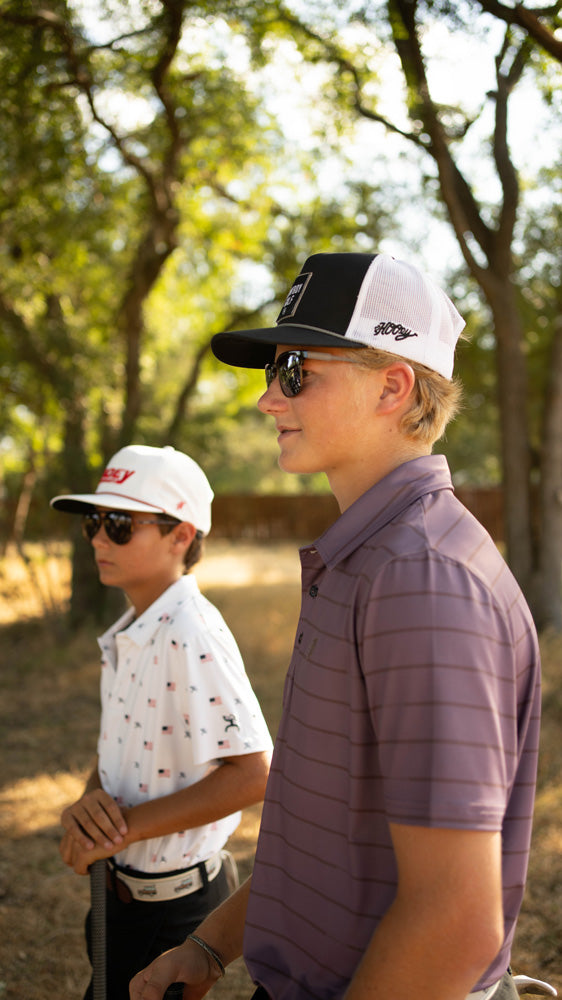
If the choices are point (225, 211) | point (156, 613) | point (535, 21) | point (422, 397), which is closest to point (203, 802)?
point (156, 613)

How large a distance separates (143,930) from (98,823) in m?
0.41

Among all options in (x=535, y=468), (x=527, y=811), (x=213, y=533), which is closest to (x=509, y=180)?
(x=535, y=468)

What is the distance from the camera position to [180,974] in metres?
1.62

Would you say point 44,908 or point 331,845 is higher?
point 331,845

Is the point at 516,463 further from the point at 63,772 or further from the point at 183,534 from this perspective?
the point at 183,534

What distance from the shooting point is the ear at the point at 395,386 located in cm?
144

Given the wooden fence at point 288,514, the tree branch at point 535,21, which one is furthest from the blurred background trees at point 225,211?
the wooden fence at point 288,514

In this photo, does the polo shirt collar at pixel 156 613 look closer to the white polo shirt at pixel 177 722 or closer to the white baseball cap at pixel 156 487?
the white polo shirt at pixel 177 722

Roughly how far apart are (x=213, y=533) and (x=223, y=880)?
87.1ft

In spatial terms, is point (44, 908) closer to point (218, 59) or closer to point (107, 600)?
point (107, 600)

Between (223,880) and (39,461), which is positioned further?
(39,461)

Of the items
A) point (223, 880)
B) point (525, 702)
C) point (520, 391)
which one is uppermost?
point (520, 391)

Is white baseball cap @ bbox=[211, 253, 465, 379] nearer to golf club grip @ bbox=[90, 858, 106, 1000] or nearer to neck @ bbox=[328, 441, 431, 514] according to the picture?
neck @ bbox=[328, 441, 431, 514]

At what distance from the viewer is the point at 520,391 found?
28.7 feet
